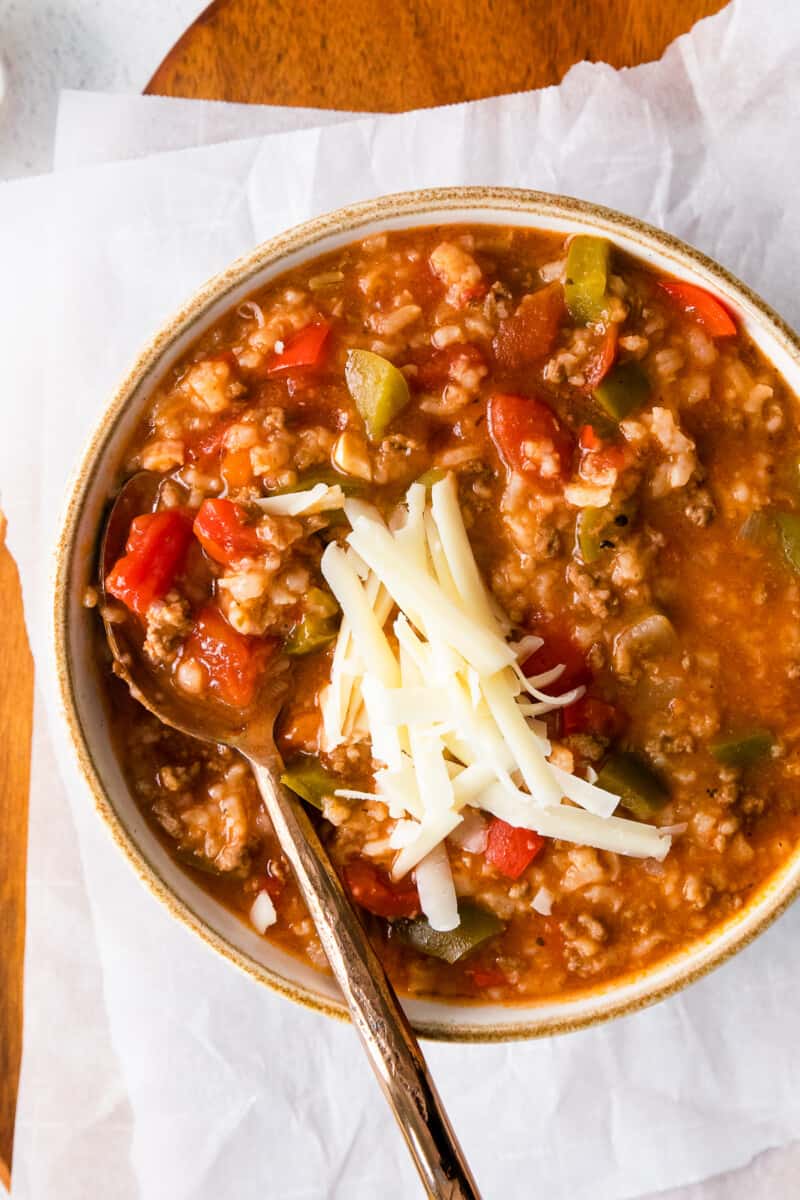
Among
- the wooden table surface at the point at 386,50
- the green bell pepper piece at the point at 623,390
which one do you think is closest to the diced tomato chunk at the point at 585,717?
the green bell pepper piece at the point at 623,390

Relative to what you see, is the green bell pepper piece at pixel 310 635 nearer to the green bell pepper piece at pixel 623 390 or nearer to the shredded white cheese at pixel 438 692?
the shredded white cheese at pixel 438 692

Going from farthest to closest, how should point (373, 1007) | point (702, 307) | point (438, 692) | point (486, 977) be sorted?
point (486, 977), point (702, 307), point (373, 1007), point (438, 692)

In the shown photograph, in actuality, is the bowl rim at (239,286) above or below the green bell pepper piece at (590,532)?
above

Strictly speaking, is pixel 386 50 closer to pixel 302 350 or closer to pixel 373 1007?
pixel 302 350

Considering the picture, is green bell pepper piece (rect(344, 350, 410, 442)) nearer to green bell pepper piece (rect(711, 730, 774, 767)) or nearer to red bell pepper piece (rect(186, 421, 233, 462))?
red bell pepper piece (rect(186, 421, 233, 462))

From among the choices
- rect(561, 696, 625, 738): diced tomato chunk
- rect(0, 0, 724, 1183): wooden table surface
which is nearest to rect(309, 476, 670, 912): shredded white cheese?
rect(561, 696, 625, 738): diced tomato chunk

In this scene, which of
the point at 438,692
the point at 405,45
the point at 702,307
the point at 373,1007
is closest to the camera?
the point at 438,692

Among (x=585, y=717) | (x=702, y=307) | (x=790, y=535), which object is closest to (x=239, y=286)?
(x=702, y=307)
